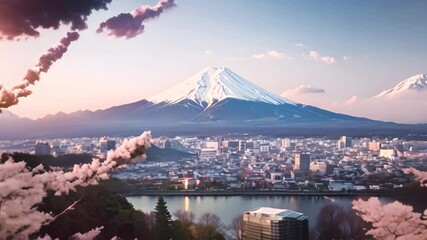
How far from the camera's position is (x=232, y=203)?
10.0 meters

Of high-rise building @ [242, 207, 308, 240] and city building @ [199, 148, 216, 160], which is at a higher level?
city building @ [199, 148, 216, 160]

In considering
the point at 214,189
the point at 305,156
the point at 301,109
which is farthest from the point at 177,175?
the point at 301,109

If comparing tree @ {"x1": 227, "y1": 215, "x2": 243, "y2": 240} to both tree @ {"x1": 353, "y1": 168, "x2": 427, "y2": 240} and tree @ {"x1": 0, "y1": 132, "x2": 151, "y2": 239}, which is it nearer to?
tree @ {"x1": 353, "y1": 168, "x2": 427, "y2": 240}

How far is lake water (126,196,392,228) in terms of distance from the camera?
8.80 meters

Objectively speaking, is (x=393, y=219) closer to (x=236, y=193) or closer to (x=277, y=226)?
(x=277, y=226)

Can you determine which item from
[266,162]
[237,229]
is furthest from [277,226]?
[266,162]

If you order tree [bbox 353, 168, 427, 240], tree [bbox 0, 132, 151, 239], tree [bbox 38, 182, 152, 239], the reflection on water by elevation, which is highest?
tree [bbox 0, 132, 151, 239]

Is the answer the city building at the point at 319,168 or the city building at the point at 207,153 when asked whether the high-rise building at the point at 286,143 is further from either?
the city building at the point at 319,168

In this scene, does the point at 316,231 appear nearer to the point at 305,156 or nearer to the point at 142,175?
the point at 142,175

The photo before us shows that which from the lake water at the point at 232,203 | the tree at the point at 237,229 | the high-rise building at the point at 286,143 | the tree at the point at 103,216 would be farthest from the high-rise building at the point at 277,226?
the high-rise building at the point at 286,143

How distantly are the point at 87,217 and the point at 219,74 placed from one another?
3381 centimetres

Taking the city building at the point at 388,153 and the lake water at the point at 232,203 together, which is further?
the city building at the point at 388,153

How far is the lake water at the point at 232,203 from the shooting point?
8805mm

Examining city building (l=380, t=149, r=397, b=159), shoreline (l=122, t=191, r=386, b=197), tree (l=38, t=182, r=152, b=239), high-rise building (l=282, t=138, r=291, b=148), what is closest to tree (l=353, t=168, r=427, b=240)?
tree (l=38, t=182, r=152, b=239)
